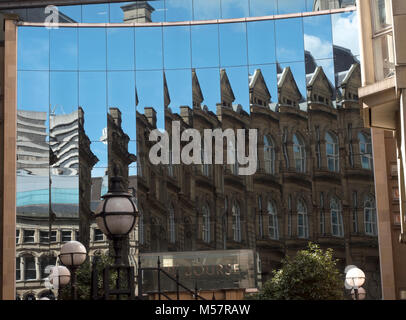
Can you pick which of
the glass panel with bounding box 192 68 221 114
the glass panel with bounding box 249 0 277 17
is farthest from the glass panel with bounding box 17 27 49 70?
the glass panel with bounding box 249 0 277 17

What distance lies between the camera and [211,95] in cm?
4547

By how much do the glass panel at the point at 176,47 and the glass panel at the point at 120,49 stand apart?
192 centimetres

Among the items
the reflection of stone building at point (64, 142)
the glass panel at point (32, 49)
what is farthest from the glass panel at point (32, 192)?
the glass panel at point (32, 49)

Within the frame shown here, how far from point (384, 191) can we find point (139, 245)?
13402 millimetres

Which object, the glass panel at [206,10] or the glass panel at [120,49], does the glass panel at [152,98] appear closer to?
the glass panel at [120,49]

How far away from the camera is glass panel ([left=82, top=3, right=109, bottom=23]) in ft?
155

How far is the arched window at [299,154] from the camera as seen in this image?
4531cm

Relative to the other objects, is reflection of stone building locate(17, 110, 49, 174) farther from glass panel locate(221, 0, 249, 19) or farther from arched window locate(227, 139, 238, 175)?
glass panel locate(221, 0, 249, 19)

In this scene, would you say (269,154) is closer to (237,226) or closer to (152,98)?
(237,226)

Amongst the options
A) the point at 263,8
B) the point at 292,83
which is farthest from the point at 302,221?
the point at 263,8
